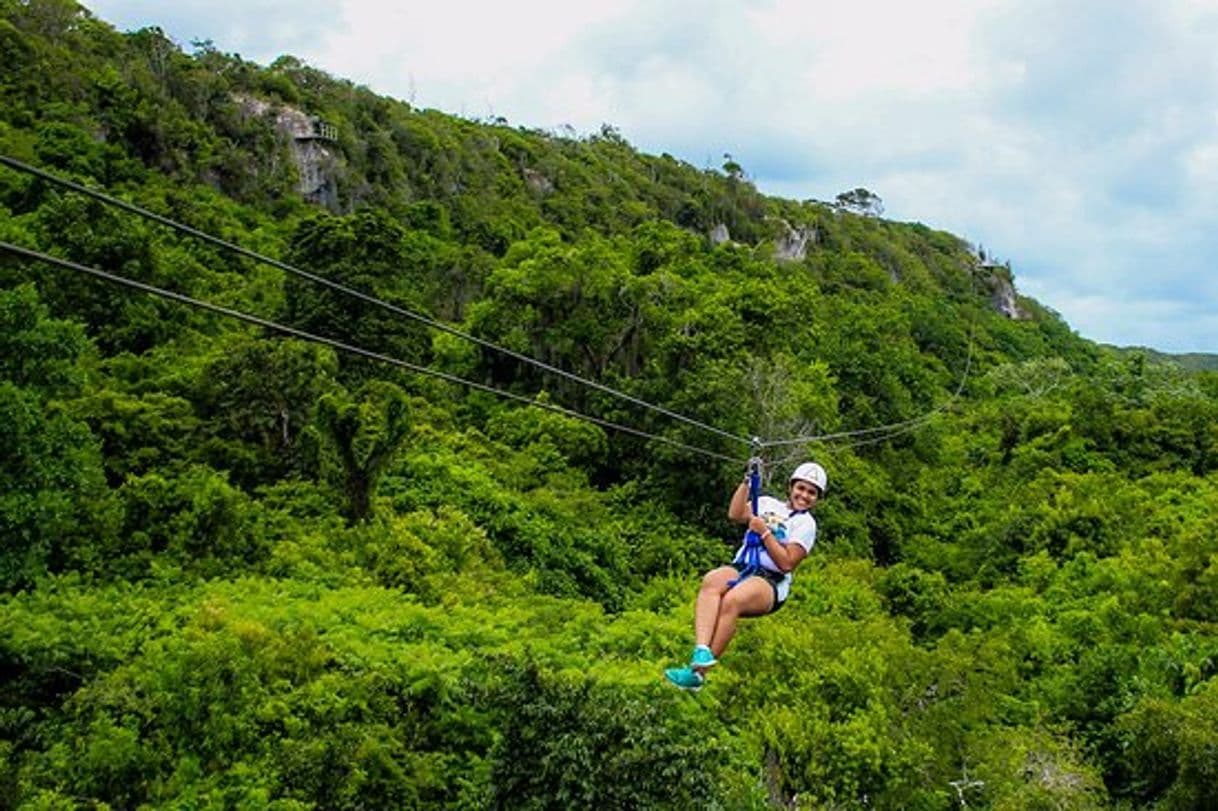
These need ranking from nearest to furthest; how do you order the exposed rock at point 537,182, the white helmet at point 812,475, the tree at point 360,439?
1. the white helmet at point 812,475
2. the tree at point 360,439
3. the exposed rock at point 537,182

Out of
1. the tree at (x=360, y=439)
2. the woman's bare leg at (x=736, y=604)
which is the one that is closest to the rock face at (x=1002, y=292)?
the tree at (x=360, y=439)

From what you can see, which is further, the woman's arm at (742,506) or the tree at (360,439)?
the tree at (360,439)

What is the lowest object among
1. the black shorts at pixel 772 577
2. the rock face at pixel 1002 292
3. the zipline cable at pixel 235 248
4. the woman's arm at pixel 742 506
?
the black shorts at pixel 772 577

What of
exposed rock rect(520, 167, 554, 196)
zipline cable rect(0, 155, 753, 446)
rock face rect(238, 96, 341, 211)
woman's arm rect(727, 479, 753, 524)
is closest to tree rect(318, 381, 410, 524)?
zipline cable rect(0, 155, 753, 446)

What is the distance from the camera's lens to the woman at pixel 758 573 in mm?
5508

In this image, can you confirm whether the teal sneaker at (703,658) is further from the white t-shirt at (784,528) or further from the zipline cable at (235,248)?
the zipline cable at (235,248)

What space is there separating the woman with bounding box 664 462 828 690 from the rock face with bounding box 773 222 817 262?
66173 millimetres

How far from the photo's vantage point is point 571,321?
1156 inches

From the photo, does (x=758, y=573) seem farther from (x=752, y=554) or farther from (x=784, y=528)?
(x=784, y=528)

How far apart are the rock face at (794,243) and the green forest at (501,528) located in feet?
106

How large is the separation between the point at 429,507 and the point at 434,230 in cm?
2665

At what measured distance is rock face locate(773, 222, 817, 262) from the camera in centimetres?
7244

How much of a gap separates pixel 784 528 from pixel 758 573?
30 cm

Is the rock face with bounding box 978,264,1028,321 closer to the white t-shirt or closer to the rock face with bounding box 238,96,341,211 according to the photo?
the rock face with bounding box 238,96,341,211
